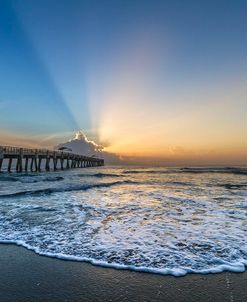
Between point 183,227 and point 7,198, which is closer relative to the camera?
point 183,227

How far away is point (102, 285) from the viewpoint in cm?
385

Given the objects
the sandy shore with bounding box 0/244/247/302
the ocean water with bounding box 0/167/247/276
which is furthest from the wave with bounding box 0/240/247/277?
the sandy shore with bounding box 0/244/247/302

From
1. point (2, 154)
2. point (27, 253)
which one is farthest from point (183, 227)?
point (2, 154)

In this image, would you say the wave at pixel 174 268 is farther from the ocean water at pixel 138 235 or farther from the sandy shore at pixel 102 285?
the sandy shore at pixel 102 285

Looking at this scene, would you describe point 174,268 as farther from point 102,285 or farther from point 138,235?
point 138,235

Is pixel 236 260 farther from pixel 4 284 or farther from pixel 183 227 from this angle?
pixel 4 284

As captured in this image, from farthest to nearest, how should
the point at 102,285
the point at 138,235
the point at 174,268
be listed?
the point at 138,235, the point at 174,268, the point at 102,285

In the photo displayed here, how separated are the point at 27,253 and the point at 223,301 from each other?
373 centimetres

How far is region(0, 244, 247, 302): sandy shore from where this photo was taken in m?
3.47

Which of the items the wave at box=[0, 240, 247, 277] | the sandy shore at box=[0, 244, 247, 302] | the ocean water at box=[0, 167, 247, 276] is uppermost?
the ocean water at box=[0, 167, 247, 276]

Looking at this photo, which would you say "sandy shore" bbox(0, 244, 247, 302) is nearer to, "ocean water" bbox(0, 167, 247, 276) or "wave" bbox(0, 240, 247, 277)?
"wave" bbox(0, 240, 247, 277)

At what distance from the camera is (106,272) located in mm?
4332

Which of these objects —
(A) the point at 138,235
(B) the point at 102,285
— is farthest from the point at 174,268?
(A) the point at 138,235

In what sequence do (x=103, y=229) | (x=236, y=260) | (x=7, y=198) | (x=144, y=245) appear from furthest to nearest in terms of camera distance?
(x=7, y=198) < (x=103, y=229) < (x=144, y=245) < (x=236, y=260)
